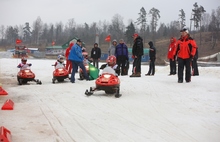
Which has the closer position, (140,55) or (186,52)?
(186,52)

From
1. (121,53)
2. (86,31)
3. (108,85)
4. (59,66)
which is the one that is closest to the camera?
(108,85)

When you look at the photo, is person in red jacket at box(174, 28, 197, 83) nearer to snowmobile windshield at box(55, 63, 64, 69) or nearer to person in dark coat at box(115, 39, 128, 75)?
person in dark coat at box(115, 39, 128, 75)

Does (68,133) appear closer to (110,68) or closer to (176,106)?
(176,106)

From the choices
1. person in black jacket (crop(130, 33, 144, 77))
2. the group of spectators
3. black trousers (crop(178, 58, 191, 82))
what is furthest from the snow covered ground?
person in black jacket (crop(130, 33, 144, 77))

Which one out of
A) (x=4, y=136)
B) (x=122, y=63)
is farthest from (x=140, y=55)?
(x=4, y=136)

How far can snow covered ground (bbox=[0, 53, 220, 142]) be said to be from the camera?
5.33 meters

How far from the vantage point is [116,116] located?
6.73m

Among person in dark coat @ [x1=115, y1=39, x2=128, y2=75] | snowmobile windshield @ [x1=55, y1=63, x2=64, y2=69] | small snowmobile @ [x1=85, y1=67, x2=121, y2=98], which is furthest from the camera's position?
person in dark coat @ [x1=115, y1=39, x2=128, y2=75]

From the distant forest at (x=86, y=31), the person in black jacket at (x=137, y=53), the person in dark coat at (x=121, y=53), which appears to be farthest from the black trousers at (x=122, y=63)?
the distant forest at (x=86, y=31)

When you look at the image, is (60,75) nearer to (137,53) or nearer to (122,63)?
(137,53)

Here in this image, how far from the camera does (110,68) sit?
1003cm

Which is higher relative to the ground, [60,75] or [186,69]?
[186,69]

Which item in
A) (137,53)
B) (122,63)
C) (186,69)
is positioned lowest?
(186,69)

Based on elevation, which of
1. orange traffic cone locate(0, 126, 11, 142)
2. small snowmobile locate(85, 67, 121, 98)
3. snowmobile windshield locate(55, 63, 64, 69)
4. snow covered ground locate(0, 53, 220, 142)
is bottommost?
snow covered ground locate(0, 53, 220, 142)
